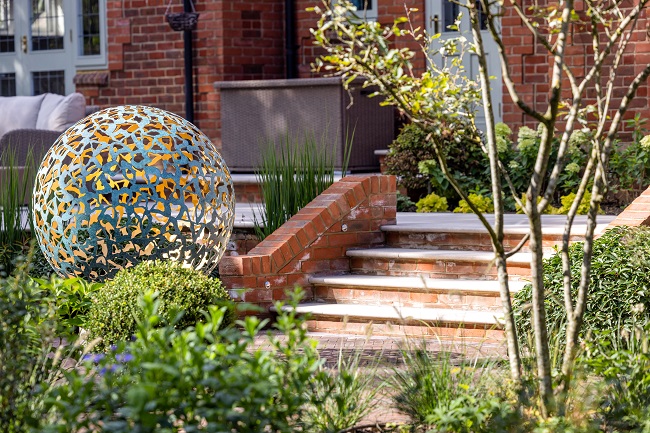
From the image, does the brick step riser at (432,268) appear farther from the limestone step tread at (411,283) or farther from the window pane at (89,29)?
the window pane at (89,29)

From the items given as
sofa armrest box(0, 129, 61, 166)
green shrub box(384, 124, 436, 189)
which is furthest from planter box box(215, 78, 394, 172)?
sofa armrest box(0, 129, 61, 166)

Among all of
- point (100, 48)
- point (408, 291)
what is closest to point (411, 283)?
point (408, 291)

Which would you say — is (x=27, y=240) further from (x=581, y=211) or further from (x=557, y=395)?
(x=557, y=395)

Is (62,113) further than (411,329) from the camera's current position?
Yes

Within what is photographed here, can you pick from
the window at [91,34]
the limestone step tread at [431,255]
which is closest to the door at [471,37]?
the limestone step tread at [431,255]

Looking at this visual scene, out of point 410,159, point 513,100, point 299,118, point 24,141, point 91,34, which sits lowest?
point 410,159

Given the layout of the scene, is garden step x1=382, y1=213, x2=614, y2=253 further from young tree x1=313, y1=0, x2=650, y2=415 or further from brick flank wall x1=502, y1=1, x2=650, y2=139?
young tree x1=313, y1=0, x2=650, y2=415

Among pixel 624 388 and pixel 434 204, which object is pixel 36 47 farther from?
pixel 624 388

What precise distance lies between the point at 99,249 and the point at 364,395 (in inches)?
87.5

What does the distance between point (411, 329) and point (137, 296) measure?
164 centimetres

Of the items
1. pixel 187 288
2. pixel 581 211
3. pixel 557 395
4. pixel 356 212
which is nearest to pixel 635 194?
pixel 581 211

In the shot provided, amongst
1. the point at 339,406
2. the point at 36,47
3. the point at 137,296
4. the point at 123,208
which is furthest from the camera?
the point at 36,47

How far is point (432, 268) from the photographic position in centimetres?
679

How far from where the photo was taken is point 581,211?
841cm
